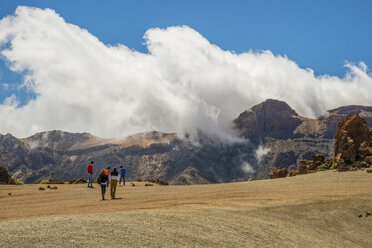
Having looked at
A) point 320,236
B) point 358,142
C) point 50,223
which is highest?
point 358,142

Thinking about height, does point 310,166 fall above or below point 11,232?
above

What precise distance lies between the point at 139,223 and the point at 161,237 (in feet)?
4.90

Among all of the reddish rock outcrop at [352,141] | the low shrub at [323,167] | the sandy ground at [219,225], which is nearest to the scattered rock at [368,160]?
the reddish rock outcrop at [352,141]

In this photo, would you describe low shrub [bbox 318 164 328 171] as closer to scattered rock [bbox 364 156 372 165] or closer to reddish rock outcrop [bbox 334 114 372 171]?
reddish rock outcrop [bbox 334 114 372 171]

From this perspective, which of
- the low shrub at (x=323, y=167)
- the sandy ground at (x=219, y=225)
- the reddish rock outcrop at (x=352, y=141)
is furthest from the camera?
the low shrub at (x=323, y=167)

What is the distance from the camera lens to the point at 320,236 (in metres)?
16.8

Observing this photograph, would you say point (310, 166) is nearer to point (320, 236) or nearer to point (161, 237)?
point (320, 236)

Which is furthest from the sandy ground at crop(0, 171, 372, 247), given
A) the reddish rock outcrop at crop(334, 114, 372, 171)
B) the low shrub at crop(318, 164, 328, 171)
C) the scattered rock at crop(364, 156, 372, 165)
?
the low shrub at crop(318, 164, 328, 171)

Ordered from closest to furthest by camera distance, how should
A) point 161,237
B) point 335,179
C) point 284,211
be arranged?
1. point 161,237
2. point 284,211
3. point 335,179

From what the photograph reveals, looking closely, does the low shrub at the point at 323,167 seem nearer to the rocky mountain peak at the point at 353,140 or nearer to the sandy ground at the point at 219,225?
the rocky mountain peak at the point at 353,140

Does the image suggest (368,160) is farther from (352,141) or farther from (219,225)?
(219,225)

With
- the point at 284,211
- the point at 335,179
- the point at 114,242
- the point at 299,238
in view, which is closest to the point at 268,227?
the point at 299,238

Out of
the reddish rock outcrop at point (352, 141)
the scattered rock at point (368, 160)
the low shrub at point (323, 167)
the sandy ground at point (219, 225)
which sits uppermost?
the reddish rock outcrop at point (352, 141)

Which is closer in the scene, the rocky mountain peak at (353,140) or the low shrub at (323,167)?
the rocky mountain peak at (353,140)
